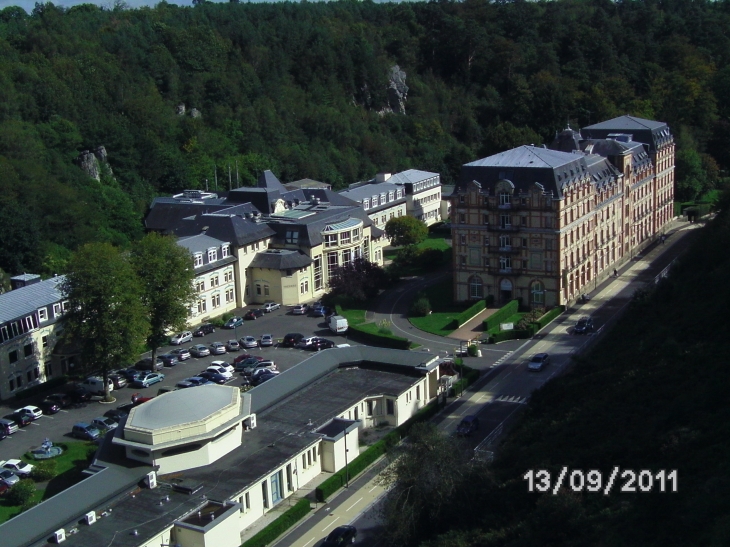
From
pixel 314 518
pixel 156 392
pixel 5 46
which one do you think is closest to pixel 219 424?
pixel 314 518

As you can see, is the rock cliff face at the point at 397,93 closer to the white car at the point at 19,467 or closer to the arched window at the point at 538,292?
the arched window at the point at 538,292

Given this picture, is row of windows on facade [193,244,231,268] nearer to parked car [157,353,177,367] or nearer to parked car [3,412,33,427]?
parked car [157,353,177,367]

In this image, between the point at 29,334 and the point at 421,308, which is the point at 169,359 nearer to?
the point at 29,334

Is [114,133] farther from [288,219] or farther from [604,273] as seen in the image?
[604,273]

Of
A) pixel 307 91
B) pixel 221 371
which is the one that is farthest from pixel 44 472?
pixel 307 91

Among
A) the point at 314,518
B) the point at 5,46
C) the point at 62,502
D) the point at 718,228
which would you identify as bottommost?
the point at 314,518
